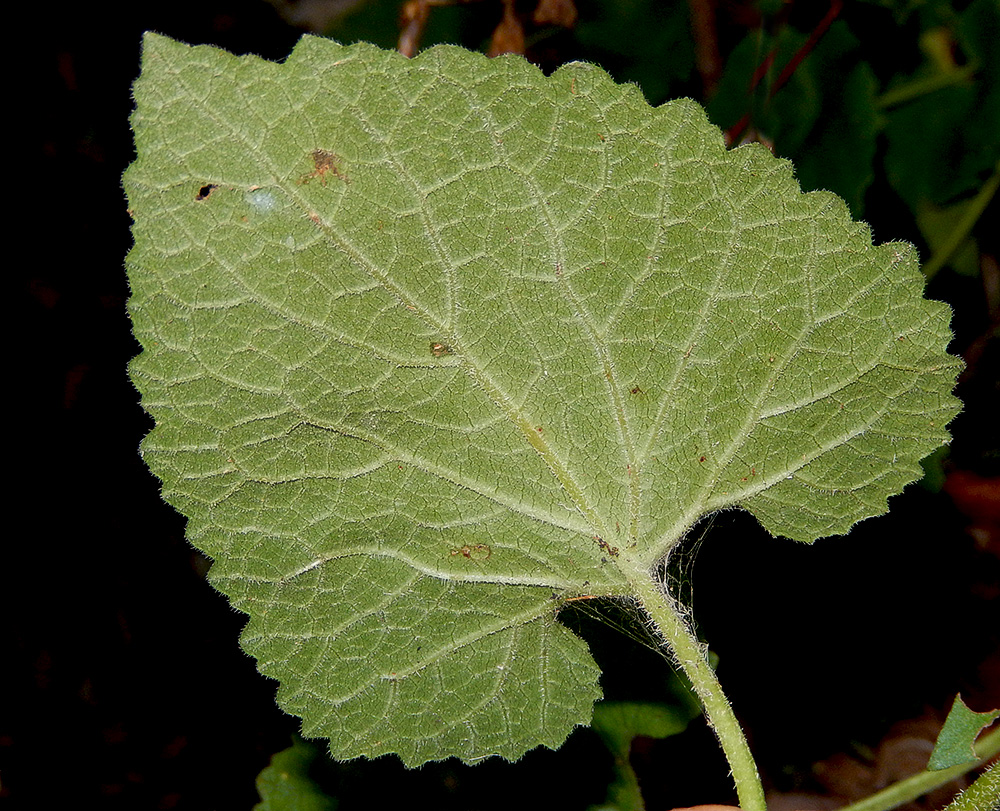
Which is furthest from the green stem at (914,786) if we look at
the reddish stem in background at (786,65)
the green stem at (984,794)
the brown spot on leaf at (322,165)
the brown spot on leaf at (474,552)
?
the brown spot on leaf at (322,165)

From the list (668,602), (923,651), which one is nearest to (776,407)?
(668,602)

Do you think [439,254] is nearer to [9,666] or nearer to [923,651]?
[923,651]

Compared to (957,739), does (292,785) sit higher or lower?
lower

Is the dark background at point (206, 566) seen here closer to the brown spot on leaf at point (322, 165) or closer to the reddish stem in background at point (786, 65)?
the reddish stem in background at point (786, 65)

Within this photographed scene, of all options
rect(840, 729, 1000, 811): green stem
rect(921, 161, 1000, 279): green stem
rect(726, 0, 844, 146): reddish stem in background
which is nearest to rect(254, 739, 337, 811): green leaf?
rect(840, 729, 1000, 811): green stem

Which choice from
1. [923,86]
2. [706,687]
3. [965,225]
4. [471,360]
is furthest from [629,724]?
[923,86]

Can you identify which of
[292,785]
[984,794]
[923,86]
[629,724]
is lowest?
[292,785]

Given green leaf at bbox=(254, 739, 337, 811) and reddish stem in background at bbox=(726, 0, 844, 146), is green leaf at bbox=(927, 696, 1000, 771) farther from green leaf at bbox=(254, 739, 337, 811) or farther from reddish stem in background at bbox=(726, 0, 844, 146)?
reddish stem in background at bbox=(726, 0, 844, 146)

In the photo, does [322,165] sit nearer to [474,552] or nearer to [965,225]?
[474,552]
